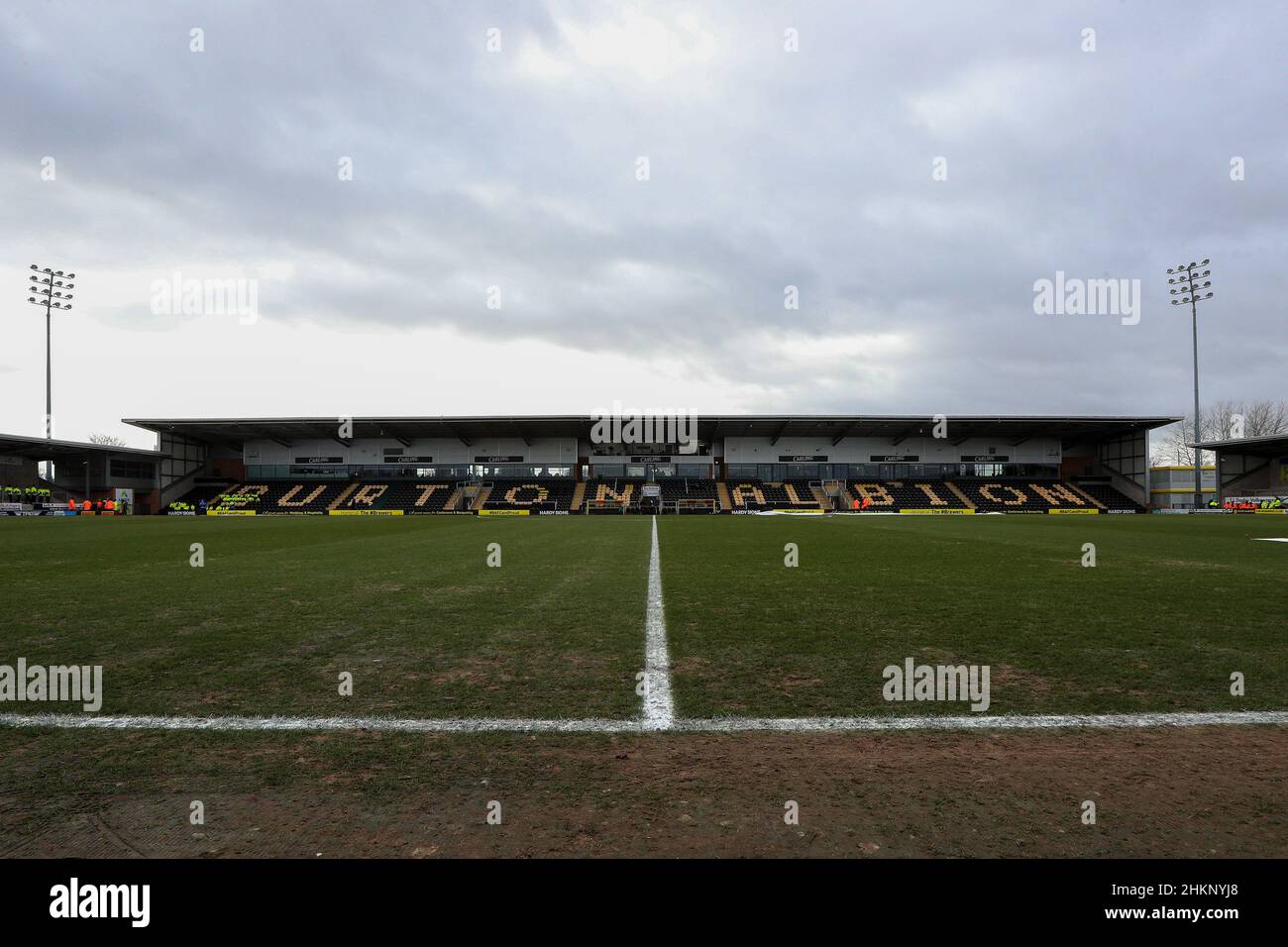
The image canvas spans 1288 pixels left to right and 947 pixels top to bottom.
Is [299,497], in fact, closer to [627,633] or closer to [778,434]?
[778,434]

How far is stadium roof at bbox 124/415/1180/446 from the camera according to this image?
5628 cm

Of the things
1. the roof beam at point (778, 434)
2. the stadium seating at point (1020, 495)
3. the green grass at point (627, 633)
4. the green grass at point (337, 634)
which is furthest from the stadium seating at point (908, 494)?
the green grass at point (337, 634)

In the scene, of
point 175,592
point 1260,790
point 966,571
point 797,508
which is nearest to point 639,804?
point 1260,790

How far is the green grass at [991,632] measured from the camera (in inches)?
169

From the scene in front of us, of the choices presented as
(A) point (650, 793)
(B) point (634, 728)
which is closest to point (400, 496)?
(B) point (634, 728)

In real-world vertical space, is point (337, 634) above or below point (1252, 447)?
below

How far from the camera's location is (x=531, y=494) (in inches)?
2389

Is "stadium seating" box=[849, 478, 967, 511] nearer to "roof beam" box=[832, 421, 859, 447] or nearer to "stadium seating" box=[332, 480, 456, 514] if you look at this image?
"roof beam" box=[832, 421, 859, 447]

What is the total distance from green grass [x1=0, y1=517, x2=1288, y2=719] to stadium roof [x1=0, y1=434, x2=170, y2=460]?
4867 cm

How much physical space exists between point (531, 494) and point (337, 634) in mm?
54917
